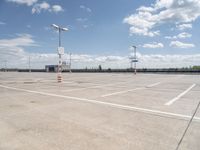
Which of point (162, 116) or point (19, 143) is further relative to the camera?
point (162, 116)

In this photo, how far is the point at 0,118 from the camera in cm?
572

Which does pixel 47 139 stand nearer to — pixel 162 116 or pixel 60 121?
pixel 60 121

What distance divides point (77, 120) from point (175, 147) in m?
2.91

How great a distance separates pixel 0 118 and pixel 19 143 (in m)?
2.41

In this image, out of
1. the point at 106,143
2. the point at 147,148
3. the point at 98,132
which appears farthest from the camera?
the point at 98,132

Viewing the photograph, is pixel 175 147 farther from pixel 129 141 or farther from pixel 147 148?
pixel 129 141

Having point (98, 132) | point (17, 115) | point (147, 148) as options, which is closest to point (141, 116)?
point (98, 132)

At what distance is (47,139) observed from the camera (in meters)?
4.00

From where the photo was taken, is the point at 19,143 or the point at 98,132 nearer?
the point at 19,143

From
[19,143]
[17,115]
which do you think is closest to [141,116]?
[19,143]

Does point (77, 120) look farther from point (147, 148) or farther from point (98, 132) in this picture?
point (147, 148)

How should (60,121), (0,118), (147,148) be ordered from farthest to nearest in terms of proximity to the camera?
(0,118), (60,121), (147,148)

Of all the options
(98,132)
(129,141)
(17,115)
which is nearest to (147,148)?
(129,141)

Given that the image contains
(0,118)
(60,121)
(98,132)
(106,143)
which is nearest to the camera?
(106,143)
